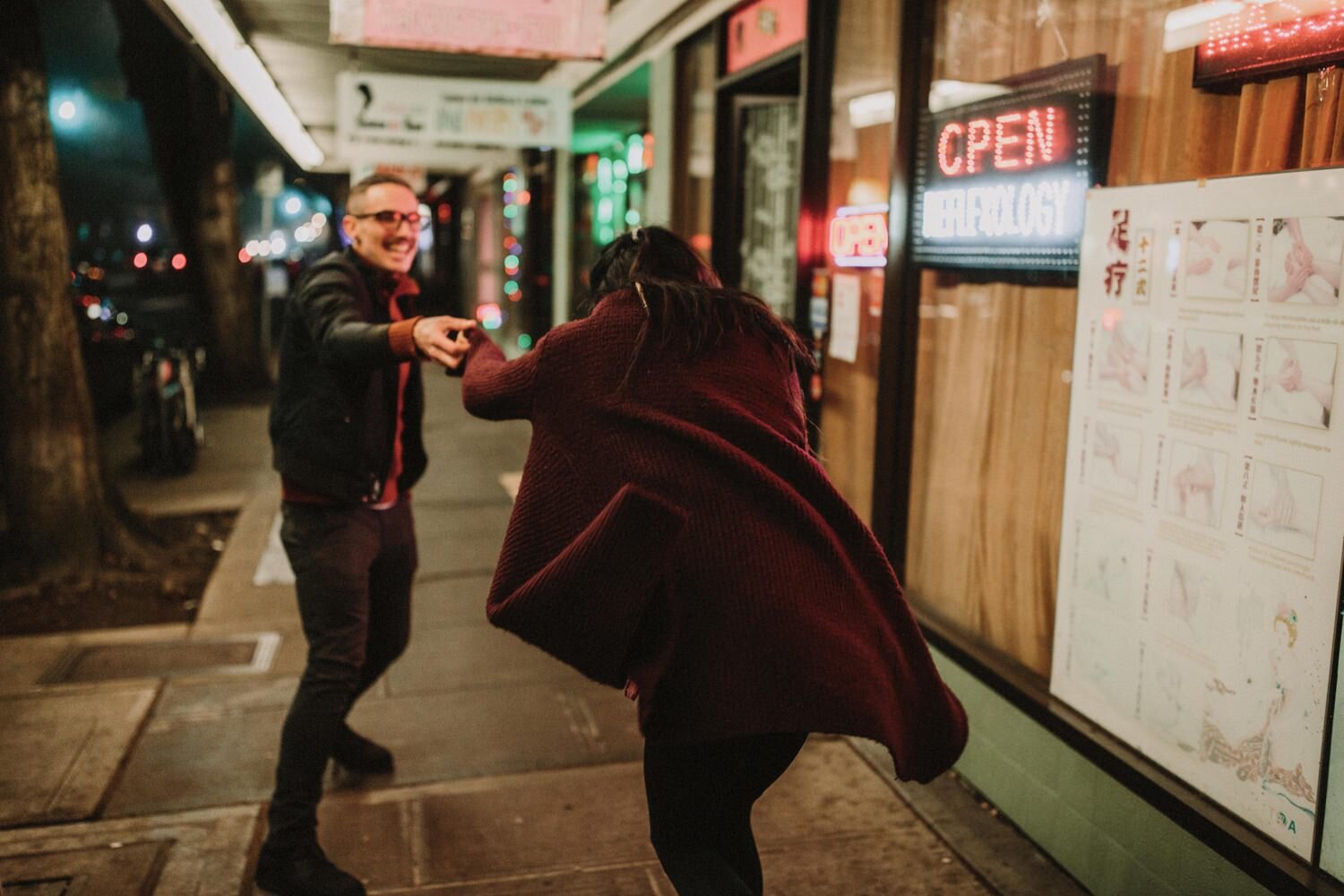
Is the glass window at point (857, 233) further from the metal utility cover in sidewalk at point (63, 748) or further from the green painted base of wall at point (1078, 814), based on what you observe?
the metal utility cover in sidewalk at point (63, 748)

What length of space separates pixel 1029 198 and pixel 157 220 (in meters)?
74.0

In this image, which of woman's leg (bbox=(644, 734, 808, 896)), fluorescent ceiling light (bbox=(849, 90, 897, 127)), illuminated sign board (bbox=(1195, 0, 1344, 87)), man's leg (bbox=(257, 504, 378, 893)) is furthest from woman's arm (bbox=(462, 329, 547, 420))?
fluorescent ceiling light (bbox=(849, 90, 897, 127))

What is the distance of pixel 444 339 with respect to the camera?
3.05 m

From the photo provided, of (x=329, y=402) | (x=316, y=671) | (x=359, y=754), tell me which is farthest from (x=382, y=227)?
(x=359, y=754)

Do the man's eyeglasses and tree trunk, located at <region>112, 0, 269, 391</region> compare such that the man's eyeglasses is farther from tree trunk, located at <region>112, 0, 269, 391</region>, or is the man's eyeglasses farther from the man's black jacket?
tree trunk, located at <region>112, 0, 269, 391</region>

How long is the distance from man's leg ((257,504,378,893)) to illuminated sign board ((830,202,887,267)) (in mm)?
2569

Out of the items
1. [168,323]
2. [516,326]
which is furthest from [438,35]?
[168,323]

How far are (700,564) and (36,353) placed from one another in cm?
562

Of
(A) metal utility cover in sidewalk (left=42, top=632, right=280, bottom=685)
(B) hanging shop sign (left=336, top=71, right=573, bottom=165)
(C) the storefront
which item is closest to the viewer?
(C) the storefront

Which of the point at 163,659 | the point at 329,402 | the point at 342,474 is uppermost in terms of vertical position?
the point at 329,402

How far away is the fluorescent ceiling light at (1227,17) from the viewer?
286 cm

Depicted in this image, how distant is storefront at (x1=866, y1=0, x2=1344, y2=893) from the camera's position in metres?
2.88

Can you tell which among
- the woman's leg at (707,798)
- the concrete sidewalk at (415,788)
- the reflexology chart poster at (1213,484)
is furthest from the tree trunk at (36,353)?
the reflexology chart poster at (1213,484)

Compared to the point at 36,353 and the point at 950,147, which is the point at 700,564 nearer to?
the point at 950,147
